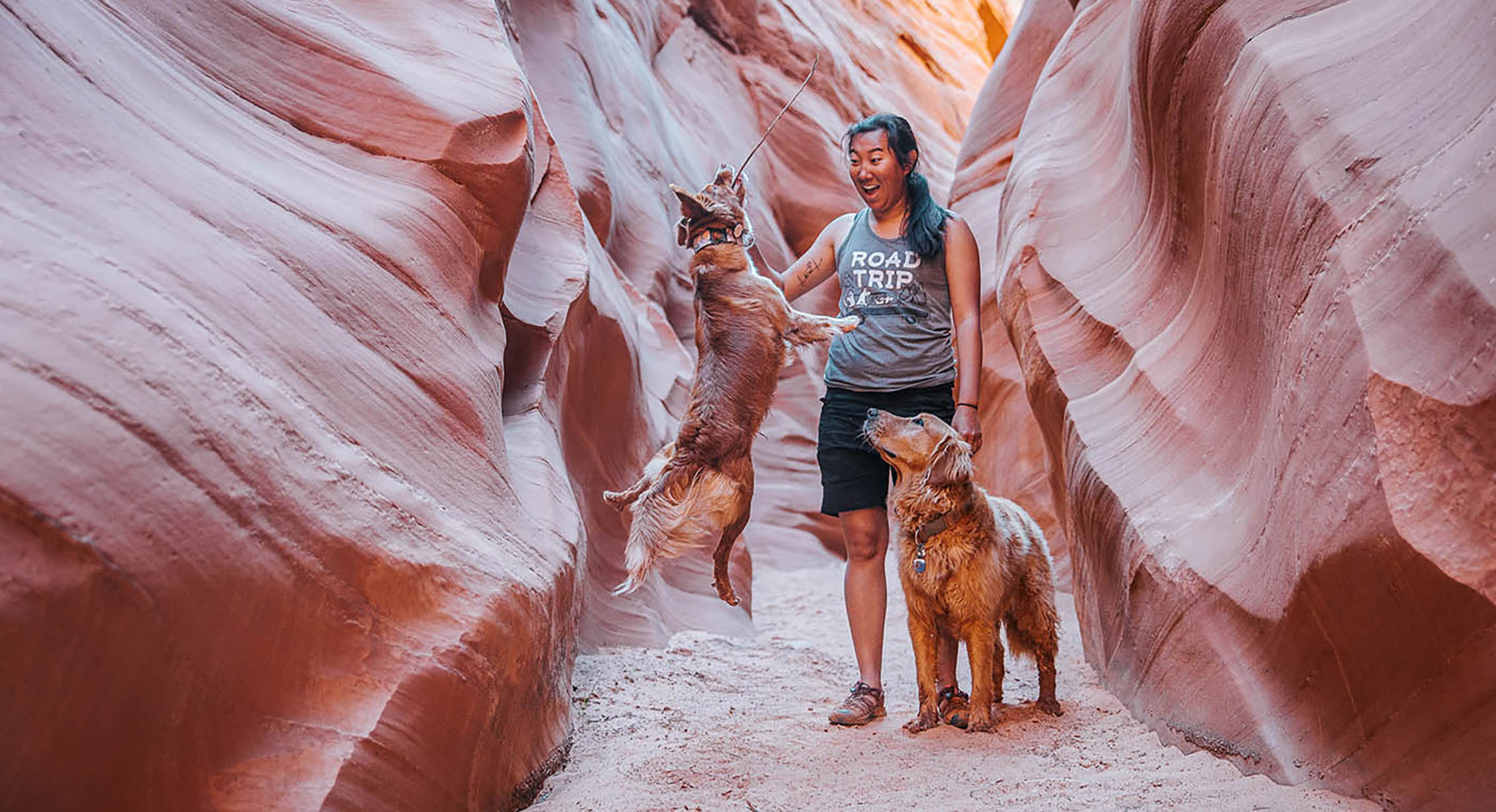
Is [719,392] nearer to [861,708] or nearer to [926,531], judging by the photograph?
[926,531]

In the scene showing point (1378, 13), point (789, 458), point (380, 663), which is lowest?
point (789, 458)

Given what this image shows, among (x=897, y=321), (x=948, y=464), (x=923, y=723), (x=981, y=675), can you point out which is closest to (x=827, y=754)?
(x=923, y=723)

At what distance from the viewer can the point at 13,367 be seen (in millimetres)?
2189

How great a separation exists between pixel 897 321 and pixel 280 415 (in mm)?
2522

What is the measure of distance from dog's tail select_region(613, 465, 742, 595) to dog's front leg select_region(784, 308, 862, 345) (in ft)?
2.13

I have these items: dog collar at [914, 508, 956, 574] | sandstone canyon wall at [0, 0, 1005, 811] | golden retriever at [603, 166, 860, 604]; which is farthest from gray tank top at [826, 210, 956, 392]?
sandstone canyon wall at [0, 0, 1005, 811]

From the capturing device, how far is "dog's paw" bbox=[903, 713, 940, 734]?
13.6 feet

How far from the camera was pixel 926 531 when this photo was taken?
4285 millimetres

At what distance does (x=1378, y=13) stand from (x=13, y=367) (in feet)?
12.3

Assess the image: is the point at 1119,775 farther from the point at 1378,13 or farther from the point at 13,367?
the point at 13,367

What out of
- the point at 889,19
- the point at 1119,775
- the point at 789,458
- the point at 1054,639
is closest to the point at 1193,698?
the point at 1119,775

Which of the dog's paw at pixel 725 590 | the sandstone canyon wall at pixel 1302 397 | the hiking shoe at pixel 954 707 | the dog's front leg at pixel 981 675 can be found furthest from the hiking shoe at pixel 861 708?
the sandstone canyon wall at pixel 1302 397

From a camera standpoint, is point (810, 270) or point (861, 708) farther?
point (810, 270)

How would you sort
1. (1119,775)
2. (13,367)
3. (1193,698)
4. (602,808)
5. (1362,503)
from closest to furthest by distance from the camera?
1. (13,367)
2. (1362,503)
3. (602,808)
4. (1119,775)
5. (1193,698)
